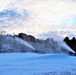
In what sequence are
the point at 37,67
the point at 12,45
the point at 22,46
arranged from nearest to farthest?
the point at 37,67 → the point at 12,45 → the point at 22,46

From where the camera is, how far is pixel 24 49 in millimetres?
45938

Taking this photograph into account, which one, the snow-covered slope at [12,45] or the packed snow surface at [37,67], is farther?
the snow-covered slope at [12,45]

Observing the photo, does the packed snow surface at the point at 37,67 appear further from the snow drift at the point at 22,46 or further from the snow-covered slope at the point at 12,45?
the snow-covered slope at the point at 12,45

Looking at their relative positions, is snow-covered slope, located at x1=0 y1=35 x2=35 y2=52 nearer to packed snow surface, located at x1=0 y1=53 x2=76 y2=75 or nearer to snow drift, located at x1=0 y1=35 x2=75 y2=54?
snow drift, located at x1=0 y1=35 x2=75 y2=54

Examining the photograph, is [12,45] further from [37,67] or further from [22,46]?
[37,67]

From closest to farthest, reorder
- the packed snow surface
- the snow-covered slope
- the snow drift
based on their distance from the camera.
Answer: the packed snow surface → the snow-covered slope → the snow drift

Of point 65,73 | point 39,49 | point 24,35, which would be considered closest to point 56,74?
point 65,73

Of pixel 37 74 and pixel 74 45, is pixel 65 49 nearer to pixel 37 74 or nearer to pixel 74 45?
pixel 74 45

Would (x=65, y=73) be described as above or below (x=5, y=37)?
below

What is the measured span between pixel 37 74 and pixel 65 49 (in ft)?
137

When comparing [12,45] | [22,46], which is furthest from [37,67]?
[22,46]

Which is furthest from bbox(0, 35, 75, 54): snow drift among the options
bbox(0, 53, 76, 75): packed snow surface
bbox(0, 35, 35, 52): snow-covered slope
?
bbox(0, 53, 76, 75): packed snow surface

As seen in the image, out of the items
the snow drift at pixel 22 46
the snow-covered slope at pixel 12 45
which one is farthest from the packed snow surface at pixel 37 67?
the snow-covered slope at pixel 12 45

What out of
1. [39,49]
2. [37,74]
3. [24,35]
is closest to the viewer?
[37,74]
